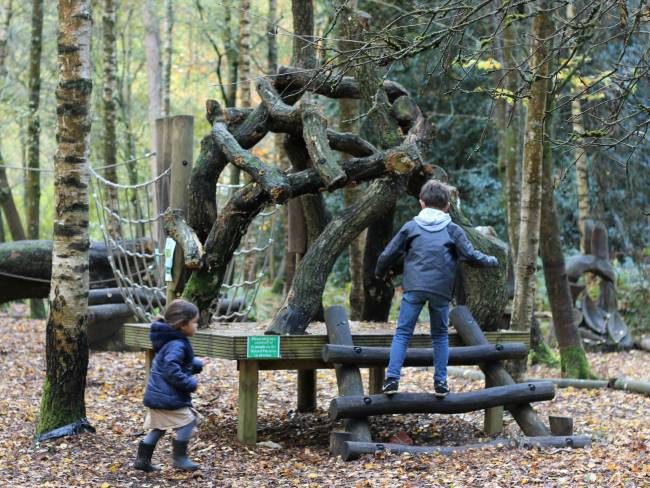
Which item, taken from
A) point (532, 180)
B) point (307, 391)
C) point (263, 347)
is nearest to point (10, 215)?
point (307, 391)

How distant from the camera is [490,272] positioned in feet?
24.2

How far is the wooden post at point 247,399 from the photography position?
6789 millimetres

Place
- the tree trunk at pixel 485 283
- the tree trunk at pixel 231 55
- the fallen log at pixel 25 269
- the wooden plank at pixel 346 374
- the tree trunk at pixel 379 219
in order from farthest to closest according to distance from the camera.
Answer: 1. the tree trunk at pixel 231 55
2. the fallen log at pixel 25 269
3. the tree trunk at pixel 379 219
4. the tree trunk at pixel 485 283
5. the wooden plank at pixel 346 374

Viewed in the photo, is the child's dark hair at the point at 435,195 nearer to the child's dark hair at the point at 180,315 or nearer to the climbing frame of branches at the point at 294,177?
the climbing frame of branches at the point at 294,177

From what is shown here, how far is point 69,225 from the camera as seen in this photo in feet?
22.3

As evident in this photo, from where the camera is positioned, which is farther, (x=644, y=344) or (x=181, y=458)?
(x=644, y=344)

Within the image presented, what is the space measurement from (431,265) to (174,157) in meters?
2.99

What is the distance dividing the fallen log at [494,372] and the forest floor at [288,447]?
17.2 inches

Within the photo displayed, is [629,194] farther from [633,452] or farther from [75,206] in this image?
[75,206]

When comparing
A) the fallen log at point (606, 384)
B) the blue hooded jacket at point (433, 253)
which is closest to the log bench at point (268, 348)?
the blue hooded jacket at point (433, 253)

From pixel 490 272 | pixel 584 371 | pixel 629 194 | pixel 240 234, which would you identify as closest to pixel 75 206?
pixel 240 234

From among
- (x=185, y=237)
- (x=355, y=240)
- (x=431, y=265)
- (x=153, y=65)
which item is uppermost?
(x=153, y=65)

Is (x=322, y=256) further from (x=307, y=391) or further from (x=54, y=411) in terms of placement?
(x=54, y=411)

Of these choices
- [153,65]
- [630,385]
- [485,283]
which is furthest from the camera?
[153,65]
